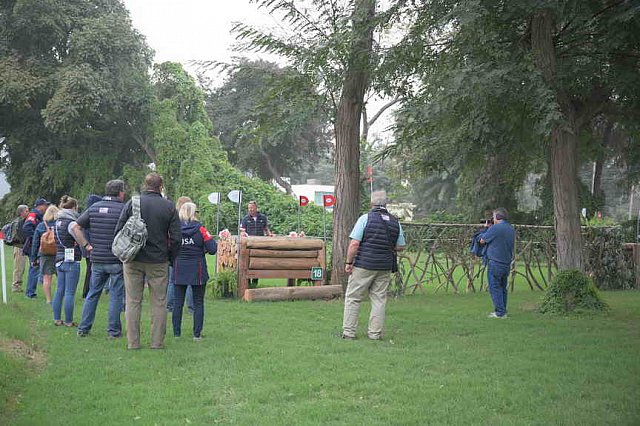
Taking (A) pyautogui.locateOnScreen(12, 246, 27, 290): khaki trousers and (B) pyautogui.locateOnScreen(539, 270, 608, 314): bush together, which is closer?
(B) pyautogui.locateOnScreen(539, 270, 608, 314): bush

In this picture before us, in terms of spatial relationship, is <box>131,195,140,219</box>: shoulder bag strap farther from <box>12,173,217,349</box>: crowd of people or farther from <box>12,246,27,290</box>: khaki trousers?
<box>12,246,27,290</box>: khaki trousers

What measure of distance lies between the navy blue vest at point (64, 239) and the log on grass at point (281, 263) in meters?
4.11

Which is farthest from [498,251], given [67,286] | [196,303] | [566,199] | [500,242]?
[67,286]

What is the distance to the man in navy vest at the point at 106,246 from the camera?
8906 mm

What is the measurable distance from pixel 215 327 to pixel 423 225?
285 inches

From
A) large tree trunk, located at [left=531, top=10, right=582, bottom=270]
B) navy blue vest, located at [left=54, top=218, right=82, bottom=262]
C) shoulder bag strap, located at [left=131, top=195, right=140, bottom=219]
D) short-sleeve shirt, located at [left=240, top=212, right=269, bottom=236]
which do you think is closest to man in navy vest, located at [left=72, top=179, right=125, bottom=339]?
shoulder bag strap, located at [left=131, top=195, right=140, bottom=219]

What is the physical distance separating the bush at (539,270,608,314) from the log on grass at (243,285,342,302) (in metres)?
3.76

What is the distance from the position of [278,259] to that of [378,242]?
506 cm

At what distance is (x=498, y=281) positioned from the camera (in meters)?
11.2

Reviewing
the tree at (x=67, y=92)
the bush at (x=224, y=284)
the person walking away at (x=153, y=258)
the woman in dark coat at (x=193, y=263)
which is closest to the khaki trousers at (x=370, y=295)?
the woman in dark coat at (x=193, y=263)

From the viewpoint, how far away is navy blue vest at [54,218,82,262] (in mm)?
9977

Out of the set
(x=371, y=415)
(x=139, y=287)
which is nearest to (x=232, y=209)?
(x=139, y=287)

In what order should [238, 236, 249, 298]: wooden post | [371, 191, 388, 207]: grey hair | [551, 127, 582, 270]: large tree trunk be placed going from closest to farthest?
[371, 191, 388, 207]: grey hair → [551, 127, 582, 270]: large tree trunk → [238, 236, 249, 298]: wooden post

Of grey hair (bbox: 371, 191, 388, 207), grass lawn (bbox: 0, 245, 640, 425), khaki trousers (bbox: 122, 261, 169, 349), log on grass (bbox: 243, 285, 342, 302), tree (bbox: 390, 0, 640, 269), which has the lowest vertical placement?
grass lawn (bbox: 0, 245, 640, 425)
